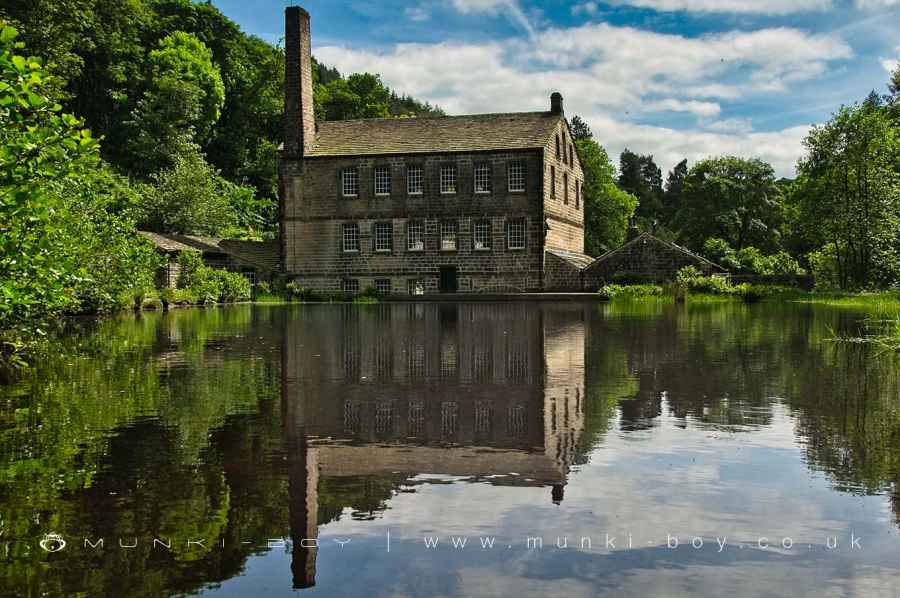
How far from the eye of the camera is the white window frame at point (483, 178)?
2110 inches

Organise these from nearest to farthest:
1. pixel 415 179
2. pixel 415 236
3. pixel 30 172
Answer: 1. pixel 30 172
2. pixel 415 179
3. pixel 415 236

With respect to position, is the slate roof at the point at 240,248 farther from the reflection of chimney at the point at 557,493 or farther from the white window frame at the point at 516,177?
the reflection of chimney at the point at 557,493

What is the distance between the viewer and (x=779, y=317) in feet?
94.8

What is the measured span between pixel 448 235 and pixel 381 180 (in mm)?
5415

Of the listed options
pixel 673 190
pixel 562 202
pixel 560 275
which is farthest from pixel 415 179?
pixel 673 190

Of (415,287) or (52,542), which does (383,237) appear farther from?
(52,542)

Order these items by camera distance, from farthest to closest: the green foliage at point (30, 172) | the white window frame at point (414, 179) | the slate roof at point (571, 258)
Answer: the white window frame at point (414, 179)
the slate roof at point (571, 258)
the green foliage at point (30, 172)

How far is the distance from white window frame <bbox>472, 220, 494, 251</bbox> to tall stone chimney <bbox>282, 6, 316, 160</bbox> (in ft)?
38.4

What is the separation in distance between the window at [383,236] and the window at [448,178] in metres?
4.13

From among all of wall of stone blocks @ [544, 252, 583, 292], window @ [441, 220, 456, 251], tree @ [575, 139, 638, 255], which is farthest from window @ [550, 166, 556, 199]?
tree @ [575, 139, 638, 255]

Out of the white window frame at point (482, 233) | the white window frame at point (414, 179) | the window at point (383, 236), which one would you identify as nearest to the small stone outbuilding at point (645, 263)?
the white window frame at point (482, 233)

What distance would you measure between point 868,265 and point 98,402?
46.4 meters

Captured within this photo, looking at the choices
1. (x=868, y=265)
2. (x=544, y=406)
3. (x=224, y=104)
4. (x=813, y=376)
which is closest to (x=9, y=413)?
(x=544, y=406)

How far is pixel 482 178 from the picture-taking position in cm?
5372
